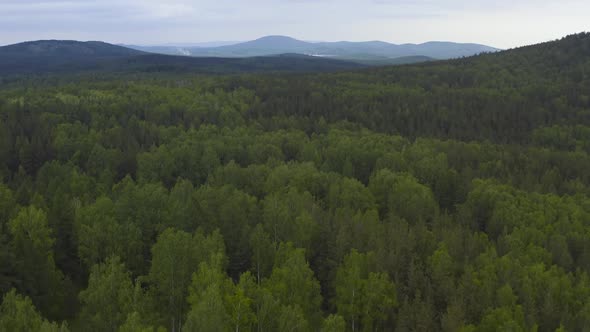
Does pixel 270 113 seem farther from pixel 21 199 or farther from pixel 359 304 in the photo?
pixel 359 304

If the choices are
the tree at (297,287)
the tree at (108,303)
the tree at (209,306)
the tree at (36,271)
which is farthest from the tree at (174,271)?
the tree at (36,271)

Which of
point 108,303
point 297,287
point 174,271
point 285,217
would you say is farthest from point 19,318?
point 285,217

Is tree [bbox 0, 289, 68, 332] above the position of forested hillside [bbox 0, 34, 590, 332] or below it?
above

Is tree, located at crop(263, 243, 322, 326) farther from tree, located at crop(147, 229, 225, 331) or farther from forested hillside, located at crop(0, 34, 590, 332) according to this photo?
tree, located at crop(147, 229, 225, 331)

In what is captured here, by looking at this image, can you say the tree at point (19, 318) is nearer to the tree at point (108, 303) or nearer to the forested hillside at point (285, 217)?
the forested hillside at point (285, 217)

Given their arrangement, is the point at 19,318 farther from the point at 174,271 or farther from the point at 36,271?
Answer: the point at 36,271

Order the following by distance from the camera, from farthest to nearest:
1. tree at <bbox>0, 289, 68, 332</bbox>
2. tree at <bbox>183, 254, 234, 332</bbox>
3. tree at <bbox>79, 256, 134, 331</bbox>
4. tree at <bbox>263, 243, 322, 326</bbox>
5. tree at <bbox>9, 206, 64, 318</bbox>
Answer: tree at <bbox>9, 206, 64, 318</bbox>
tree at <bbox>263, 243, 322, 326</bbox>
tree at <bbox>79, 256, 134, 331</bbox>
tree at <bbox>183, 254, 234, 332</bbox>
tree at <bbox>0, 289, 68, 332</bbox>

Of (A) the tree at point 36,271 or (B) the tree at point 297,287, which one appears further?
(A) the tree at point 36,271

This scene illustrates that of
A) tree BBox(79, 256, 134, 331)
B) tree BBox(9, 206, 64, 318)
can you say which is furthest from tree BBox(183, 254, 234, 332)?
tree BBox(9, 206, 64, 318)

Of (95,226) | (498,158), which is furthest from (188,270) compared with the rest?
(498,158)
